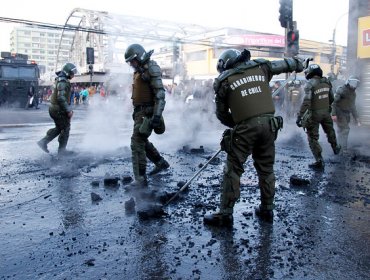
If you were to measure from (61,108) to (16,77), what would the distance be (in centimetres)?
1615

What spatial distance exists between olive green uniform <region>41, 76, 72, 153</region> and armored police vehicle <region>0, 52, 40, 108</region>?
51.6 feet

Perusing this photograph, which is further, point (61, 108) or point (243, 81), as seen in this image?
point (61, 108)

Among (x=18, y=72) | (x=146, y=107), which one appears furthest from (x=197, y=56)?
(x=146, y=107)

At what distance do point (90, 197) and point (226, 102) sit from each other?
7.06ft

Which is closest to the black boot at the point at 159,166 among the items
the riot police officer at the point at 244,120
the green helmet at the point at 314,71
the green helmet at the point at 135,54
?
the green helmet at the point at 135,54

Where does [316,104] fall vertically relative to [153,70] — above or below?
below

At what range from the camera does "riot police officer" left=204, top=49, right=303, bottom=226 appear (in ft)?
10.8

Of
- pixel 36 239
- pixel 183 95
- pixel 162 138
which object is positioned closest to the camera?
pixel 36 239

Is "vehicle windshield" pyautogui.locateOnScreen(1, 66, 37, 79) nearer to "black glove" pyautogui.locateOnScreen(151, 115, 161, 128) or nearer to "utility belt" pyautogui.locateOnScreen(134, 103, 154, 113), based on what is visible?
"utility belt" pyautogui.locateOnScreen(134, 103, 154, 113)

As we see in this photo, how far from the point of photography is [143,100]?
4.80 m

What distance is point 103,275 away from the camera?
2471 millimetres

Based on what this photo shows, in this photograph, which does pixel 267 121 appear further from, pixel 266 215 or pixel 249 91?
pixel 266 215

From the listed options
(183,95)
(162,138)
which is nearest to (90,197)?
(162,138)

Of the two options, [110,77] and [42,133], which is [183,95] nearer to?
[110,77]
